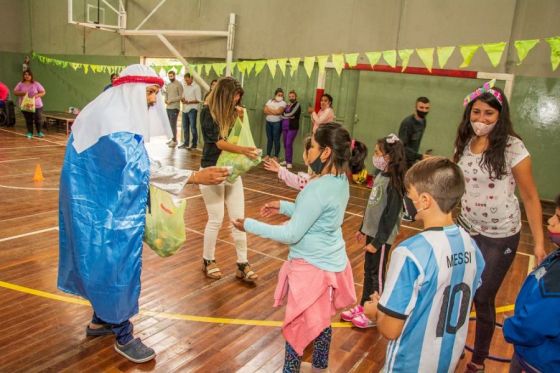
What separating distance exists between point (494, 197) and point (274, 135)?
7.79m

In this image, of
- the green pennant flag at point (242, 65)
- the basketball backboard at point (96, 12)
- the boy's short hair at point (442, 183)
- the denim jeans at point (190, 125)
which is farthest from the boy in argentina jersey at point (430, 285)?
the basketball backboard at point (96, 12)

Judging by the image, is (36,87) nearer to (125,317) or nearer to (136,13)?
(136,13)

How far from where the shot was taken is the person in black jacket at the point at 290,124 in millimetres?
9391

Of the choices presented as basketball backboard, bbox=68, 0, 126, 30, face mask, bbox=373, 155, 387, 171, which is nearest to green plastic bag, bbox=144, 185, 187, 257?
face mask, bbox=373, 155, 387, 171

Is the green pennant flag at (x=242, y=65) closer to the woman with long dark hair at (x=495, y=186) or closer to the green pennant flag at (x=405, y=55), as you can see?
the green pennant flag at (x=405, y=55)

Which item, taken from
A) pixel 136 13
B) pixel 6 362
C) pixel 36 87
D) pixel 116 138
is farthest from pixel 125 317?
pixel 136 13

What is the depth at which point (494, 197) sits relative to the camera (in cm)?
220

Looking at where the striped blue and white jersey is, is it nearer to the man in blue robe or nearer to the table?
the man in blue robe

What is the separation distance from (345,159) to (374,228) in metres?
1.01

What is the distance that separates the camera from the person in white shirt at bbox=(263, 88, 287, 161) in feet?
31.0

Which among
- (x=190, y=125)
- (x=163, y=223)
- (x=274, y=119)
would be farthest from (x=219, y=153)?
(x=190, y=125)

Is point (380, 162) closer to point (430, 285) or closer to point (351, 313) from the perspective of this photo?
point (351, 313)

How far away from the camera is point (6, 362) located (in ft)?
7.73

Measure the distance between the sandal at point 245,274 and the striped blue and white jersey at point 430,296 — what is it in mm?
2209
